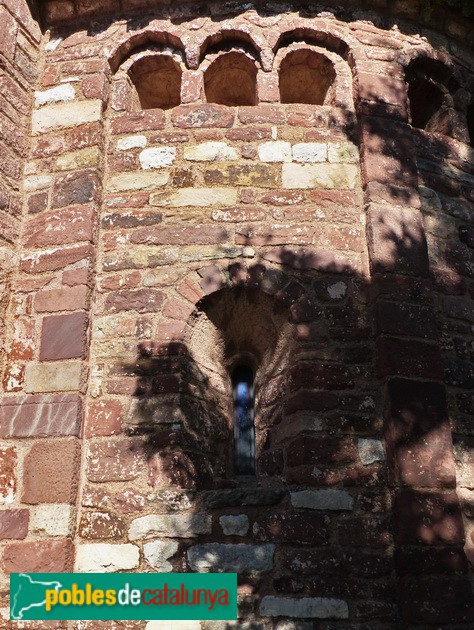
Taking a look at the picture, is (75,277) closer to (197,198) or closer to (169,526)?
(197,198)

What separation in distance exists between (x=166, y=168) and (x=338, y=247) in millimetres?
1187

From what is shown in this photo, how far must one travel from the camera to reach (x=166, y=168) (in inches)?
156

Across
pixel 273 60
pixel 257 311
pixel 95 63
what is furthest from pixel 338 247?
pixel 95 63

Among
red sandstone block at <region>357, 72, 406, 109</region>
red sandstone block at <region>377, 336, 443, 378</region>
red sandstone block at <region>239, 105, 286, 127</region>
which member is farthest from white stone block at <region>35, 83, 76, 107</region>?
red sandstone block at <region>377, 336, 443, 378</region>

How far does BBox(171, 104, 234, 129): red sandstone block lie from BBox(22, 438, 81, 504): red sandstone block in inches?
83.8

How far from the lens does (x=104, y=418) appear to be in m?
3.34

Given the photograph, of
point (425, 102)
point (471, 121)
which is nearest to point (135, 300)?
point (425, 102)

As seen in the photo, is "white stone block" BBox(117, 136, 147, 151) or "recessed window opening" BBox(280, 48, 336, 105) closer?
"white stone block" BBox(117, 136, 147, 151)

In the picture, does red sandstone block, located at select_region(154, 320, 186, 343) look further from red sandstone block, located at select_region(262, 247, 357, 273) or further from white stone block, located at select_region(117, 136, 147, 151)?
white stone block, located at select_region(117, 136, 147, 151)

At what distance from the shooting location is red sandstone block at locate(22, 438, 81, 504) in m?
3.14

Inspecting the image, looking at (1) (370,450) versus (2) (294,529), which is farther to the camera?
(1) (370,450)

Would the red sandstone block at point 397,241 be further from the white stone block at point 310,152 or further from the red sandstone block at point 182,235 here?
the red sandstone block at point 182,235

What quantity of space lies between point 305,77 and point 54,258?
2305 millimetres

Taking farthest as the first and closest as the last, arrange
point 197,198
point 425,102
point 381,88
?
point 425,102 < point 381,88 < point 197,198
